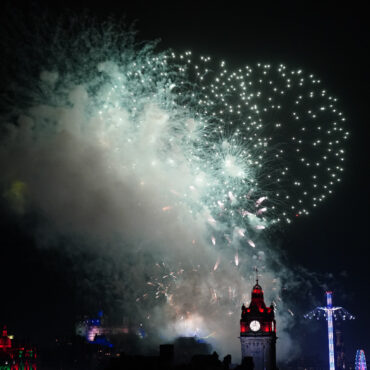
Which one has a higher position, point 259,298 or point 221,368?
point 259,298

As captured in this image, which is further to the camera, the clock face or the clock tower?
the clock face

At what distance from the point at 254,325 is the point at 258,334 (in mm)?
1831

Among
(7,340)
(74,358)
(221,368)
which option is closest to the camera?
(221,368)

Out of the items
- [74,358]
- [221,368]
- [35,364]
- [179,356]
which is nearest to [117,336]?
[74,358]

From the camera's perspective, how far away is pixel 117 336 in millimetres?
176250

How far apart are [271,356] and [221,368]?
77.0 m

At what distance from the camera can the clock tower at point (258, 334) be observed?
108 metres

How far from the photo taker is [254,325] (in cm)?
10912

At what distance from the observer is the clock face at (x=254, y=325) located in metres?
109

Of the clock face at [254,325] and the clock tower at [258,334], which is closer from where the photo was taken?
the clock tower at [258,334]

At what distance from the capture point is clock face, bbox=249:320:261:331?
357 feet

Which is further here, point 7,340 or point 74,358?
point 74,358

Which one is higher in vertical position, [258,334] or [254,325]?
[254,325]

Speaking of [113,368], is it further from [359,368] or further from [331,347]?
[359,368]
